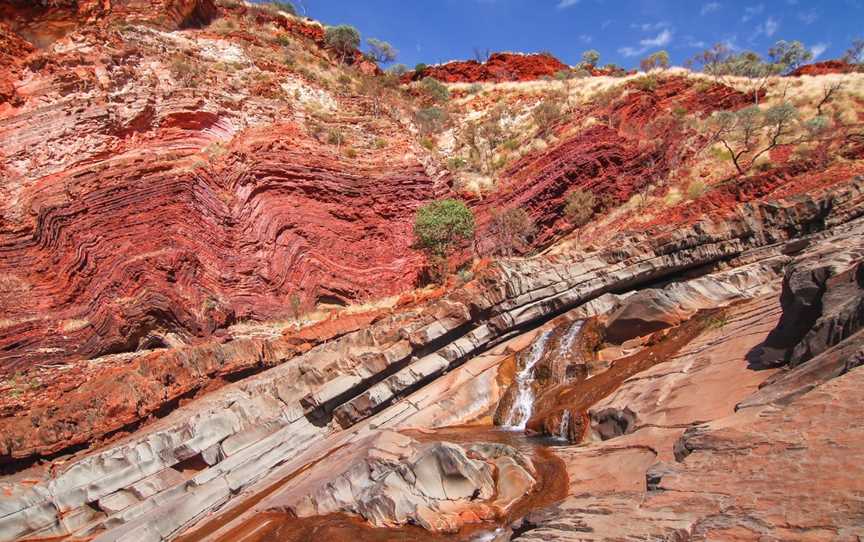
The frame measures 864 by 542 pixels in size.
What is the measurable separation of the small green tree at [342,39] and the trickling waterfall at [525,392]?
43095mm

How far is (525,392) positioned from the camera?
49.2ft

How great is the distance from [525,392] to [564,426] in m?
3.19

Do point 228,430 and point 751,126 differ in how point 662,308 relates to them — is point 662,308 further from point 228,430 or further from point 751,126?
point 751,126

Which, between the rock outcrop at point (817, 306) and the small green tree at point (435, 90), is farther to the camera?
the small green tree at point (435, 90)

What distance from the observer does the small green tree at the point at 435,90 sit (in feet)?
166

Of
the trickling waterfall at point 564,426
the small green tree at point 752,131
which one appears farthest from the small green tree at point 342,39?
the trickling waterfall at point 564,426

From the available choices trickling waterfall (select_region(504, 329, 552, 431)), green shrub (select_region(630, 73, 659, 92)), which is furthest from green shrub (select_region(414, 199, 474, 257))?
green shrub (select_region(630, 73, 659, 92))

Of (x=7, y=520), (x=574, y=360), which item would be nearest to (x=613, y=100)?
(x=574, y=360)

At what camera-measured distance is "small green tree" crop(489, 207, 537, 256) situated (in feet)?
87.4

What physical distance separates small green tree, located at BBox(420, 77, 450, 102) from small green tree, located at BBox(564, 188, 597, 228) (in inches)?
1088

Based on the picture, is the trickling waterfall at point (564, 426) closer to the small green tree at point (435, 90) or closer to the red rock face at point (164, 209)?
the red rock face at point (164, 209)

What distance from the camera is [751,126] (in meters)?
26.7

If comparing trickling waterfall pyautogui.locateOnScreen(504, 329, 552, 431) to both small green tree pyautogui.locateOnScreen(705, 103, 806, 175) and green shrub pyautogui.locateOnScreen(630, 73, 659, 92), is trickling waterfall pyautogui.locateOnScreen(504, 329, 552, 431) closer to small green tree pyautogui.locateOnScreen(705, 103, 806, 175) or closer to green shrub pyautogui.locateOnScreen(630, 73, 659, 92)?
small green tree pyautogui.locateOnScreen(705, 103, 806, 175)

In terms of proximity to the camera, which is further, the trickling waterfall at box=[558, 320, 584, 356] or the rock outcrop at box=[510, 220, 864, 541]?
the trickling waterfall at box=[558, 320, 584, 356]
